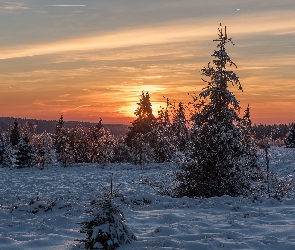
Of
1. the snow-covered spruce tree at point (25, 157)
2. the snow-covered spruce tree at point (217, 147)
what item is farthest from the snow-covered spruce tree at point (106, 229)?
the snow-covered spruce tree at point (25, 157)

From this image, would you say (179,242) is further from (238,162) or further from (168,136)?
(168,136)

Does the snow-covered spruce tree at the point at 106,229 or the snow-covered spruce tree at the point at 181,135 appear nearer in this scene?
the snow-covered spruce tree at the point at 106,229

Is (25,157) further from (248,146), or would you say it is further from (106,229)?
(106,229)

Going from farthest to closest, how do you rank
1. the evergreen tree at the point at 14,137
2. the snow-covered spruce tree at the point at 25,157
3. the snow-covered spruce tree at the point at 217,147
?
1. the evergreen tree at the point at 14,137
2. the snow-covered spruce tree at the point at 25,157
3. the snow-covered spruce tree at the point at 217,147

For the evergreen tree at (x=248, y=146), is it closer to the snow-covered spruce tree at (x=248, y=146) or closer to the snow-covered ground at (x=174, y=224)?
the snow-covered spruce tree at (x=248, y=146)

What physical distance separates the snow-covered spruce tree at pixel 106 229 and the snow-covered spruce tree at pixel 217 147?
736 cm

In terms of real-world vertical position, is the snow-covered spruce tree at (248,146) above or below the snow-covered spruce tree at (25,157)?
above

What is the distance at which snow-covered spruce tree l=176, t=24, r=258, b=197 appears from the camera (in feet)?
45.4

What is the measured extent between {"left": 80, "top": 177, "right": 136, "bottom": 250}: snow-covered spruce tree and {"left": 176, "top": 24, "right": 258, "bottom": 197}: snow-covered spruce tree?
7356 mm

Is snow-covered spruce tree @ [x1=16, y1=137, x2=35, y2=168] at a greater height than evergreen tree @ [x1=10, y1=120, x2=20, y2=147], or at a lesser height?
lesser

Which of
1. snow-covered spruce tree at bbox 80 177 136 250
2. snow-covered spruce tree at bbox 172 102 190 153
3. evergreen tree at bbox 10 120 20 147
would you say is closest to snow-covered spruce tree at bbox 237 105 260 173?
snow-covered spruce tree at bbox 172 102 190 153

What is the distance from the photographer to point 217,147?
14508 mm

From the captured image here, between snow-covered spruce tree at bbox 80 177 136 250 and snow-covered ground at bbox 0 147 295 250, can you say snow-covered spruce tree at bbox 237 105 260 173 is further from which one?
snow-covered spruce tree at bbox 80 177 136 250

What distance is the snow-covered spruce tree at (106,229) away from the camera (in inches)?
249
